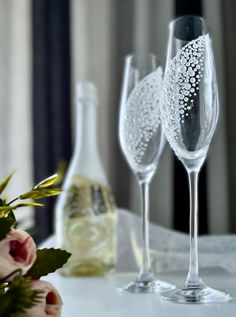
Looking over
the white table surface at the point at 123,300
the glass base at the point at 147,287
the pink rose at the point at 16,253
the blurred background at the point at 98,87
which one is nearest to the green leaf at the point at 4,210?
the pink rose at the point at 16,253

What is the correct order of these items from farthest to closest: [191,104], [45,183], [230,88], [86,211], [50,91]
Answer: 1. [50,91]
2. [230,88]
3. [86,211]
4. [191,104]
5. [45,183]

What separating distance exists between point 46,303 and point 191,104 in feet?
0.89

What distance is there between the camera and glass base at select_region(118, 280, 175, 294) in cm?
73

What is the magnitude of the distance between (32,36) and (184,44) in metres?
0.91

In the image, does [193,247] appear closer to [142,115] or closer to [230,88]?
[142,115]

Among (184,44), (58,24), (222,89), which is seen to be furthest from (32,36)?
(184,44)

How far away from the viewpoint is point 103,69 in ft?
4.71

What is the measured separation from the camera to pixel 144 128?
774 mm

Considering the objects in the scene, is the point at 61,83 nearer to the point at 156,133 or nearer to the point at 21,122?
the point at 21,122

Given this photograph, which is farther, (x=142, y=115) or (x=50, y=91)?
(x=50, y=91)

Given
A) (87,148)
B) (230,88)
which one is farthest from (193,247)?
(230,88)

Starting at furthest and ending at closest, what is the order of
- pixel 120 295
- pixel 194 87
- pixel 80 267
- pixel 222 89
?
pixel 222 89 → pixel 80 267 → pixel 120 295 → pixel 194 87

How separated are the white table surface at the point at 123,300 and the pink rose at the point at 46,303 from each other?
146mm

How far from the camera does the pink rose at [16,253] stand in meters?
0.44
